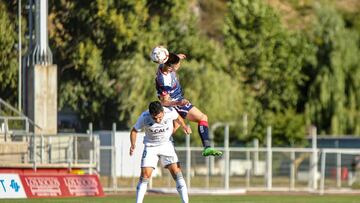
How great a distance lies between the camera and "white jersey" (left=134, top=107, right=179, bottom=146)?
24.7 meters

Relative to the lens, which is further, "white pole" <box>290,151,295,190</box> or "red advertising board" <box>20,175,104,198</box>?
"white pole" <box>290,151,295,190</box>

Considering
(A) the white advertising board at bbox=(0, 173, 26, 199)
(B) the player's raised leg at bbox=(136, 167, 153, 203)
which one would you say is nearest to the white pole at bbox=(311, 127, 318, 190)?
(A) the white advertising board at bbox=(0, 173, 26, 199)

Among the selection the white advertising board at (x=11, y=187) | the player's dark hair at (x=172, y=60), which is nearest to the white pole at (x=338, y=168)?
the white advertising board at (x=11, y=187)

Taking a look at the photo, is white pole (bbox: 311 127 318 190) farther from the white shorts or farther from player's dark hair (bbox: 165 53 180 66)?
the white shorts

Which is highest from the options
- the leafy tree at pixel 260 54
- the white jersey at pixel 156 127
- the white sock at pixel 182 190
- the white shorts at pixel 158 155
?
the leafy tree at pixel 260 54

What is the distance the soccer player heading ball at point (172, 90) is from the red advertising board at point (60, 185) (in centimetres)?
906

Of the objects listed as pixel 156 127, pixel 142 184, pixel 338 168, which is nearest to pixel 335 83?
pixel 338 168

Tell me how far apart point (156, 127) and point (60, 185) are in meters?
11.8

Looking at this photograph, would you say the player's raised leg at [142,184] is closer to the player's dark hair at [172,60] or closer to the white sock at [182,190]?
the white sock at [182,190]

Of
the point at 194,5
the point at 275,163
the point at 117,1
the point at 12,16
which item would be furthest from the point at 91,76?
the point at 194,5

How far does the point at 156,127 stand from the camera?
81.1 ft

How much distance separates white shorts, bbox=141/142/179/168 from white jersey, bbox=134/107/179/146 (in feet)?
0.32

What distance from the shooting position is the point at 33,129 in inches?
1761

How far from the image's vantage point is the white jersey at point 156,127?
24.7 m
